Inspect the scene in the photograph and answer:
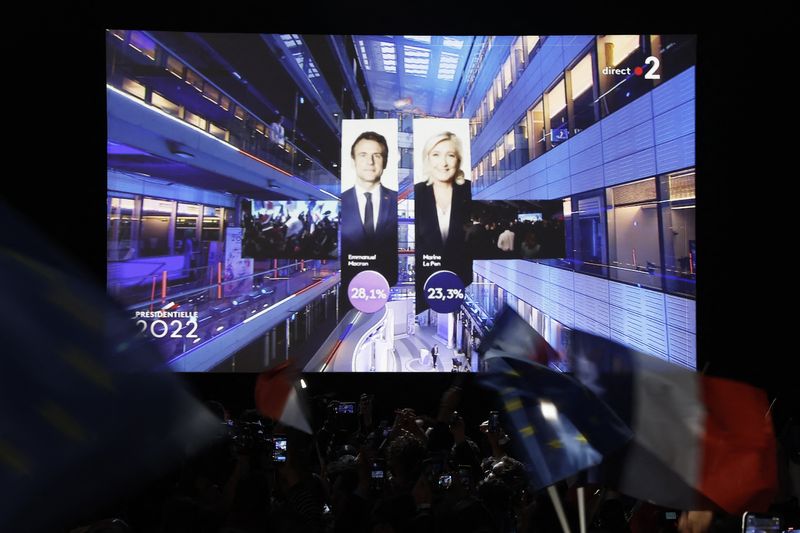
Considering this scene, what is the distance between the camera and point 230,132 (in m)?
5.18

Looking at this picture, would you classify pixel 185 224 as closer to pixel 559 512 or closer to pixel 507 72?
pixel 507 72

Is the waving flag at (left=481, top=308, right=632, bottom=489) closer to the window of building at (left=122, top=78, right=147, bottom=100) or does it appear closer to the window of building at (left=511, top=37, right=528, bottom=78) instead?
the window of building at (left=511, top=37, right=528, bottom=78)

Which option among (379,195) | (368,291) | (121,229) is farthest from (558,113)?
(121,229)

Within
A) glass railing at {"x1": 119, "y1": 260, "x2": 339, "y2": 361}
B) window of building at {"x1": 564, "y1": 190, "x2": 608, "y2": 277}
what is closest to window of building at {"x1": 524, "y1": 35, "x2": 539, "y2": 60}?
window of building at {"x1": 564, "y1": 190, "x2": 608, "y2": 277}

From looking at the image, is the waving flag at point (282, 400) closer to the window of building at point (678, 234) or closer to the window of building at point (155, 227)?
the window of building at point (155, 227)

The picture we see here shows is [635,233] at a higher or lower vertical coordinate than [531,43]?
lower

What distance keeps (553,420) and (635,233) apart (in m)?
3.12

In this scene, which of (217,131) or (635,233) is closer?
(635,233)

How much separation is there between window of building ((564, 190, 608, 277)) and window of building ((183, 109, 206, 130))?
10.3 ft

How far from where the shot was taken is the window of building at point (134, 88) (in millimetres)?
5016

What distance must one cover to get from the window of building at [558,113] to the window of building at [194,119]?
2904 millimetres

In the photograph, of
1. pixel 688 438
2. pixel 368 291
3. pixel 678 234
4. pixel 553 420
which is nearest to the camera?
pixel 688 438

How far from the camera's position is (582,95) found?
510cm
